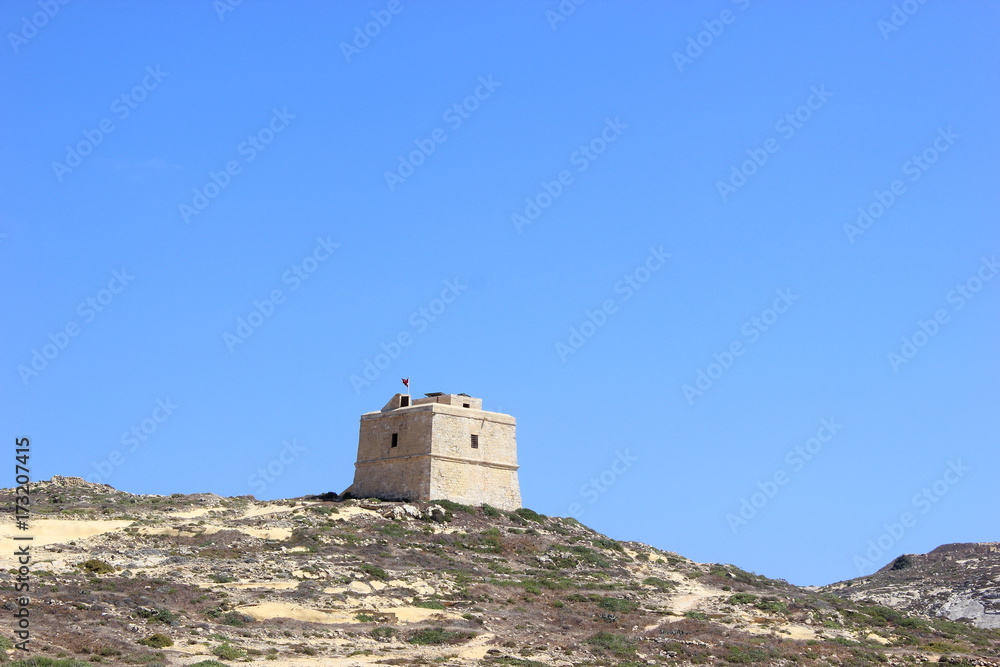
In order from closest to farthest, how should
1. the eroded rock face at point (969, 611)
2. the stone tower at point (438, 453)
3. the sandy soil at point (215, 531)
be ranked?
1. the sandy soil at point (215, 531)
2. the stone tower at point (438, 453)
3. the eroded rock face at point (969, 611)

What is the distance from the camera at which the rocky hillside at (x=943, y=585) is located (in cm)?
4734

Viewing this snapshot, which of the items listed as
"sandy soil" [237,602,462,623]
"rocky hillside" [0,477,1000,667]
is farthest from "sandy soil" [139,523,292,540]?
"sandy soil" [237,602,462,623]

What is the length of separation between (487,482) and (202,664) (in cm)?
2201

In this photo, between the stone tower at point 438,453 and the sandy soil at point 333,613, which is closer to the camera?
the sandy soil at point 333,613

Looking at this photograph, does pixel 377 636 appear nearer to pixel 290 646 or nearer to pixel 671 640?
pixel 290 646

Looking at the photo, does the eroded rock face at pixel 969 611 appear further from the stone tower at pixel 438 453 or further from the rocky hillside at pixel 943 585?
the stone tower at pixel 438 453

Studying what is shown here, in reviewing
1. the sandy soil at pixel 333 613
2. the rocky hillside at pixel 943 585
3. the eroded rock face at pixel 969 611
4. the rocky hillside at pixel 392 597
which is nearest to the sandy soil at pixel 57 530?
the rocky hillside at pixel 392 597

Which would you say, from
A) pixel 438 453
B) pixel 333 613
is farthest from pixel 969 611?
pixel 333 613

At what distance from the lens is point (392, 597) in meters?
33.7

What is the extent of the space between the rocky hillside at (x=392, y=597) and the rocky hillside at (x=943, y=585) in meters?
4.43

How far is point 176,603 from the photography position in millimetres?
30156

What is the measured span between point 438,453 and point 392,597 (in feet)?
37.7

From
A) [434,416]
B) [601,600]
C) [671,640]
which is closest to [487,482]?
[434,416]

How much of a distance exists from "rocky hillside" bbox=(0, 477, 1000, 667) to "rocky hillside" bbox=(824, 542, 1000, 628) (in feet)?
14.5
